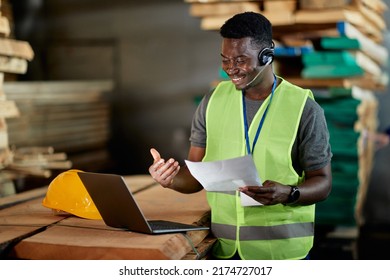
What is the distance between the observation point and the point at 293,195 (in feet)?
8.51

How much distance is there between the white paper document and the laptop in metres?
0.19

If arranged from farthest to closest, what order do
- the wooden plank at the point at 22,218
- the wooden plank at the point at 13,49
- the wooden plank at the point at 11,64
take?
the wooden plank at the point at 11,64 < the wooden plank at the point at 13,49 < the wooden plank at the point at 22,218

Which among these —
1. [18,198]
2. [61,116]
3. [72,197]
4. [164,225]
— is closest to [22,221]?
[72,197]

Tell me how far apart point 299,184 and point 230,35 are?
0.58 metres

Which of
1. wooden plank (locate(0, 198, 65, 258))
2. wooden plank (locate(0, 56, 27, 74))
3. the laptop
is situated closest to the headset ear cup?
the laptop

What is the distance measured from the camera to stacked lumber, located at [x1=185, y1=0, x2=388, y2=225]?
4949 mm

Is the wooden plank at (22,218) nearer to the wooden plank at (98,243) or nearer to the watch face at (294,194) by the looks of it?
the wooden plank at (98,243)

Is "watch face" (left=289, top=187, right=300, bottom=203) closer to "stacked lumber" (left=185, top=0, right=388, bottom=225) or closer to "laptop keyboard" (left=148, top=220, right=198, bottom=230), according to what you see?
"laptop keyboard" (left=148, top=220, right=198, bottom=230)

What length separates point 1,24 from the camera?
3975 millimetres

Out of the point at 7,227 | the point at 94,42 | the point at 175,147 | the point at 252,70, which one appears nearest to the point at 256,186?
the point at 252,70

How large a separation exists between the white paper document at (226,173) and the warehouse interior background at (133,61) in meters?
5.44


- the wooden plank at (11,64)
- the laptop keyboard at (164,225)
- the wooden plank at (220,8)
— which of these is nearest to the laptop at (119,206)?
the laptop keyboard at (164,225)

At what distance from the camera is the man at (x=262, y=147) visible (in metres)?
2.64
